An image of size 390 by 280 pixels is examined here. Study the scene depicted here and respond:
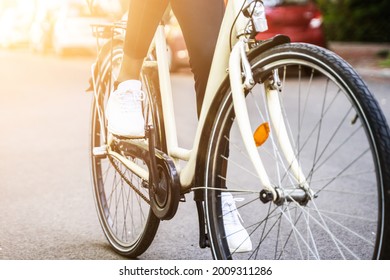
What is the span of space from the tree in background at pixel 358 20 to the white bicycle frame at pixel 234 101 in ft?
60.8

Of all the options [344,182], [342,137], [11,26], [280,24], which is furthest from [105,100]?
[11,26]

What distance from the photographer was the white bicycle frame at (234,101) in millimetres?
2273

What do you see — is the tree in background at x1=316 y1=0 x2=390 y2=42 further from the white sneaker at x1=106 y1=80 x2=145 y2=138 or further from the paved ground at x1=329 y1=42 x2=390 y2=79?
the white sneaker at x1=106 y1=80 x2=145 y2=138

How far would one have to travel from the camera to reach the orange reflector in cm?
233

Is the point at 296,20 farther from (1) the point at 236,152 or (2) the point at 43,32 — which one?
(2) the point at 43,32

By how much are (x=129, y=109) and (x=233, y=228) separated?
68cm

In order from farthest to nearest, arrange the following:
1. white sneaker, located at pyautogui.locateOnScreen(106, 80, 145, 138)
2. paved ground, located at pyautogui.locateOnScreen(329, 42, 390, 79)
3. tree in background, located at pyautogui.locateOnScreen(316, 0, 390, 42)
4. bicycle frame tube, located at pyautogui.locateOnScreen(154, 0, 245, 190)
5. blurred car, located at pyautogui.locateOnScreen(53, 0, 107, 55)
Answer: tree in background, located at pyautogui.locateOnScreen(316, 0, 390, 42)
blurred car, located at pyautogui.locateOnScreen(53, 0, 107, 55)
paved ground, located at pyautogui.locateOnScreen(329, 42, 390, 79)
white sneaker, located at pyautogui.locateOnScreen(106, 80, 145, 138)
bicycle frame tube, located at pyautogui.locateOnScreen(154, 0, 245, 190)

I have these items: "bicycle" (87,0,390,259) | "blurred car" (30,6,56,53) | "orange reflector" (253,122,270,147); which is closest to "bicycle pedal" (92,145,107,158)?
"bicycle" (87,0,390,259)

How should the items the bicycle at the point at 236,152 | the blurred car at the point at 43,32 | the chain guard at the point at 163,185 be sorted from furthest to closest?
the blurred car at the point at 43,32
the chain guard at the point at 163,185
the bicycle at the point at 236,152

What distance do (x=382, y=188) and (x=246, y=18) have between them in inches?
32.1

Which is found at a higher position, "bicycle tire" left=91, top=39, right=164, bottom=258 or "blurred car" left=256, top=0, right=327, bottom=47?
"blurred car" left=256, top=0, right=327, bottom=47

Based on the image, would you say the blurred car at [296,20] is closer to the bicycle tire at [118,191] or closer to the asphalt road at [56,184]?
the asphalt road at [56,184]

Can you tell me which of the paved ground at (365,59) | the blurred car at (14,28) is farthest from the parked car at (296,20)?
the blurred car at (14,28)

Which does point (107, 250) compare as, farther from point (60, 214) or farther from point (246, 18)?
point (246, 18)
